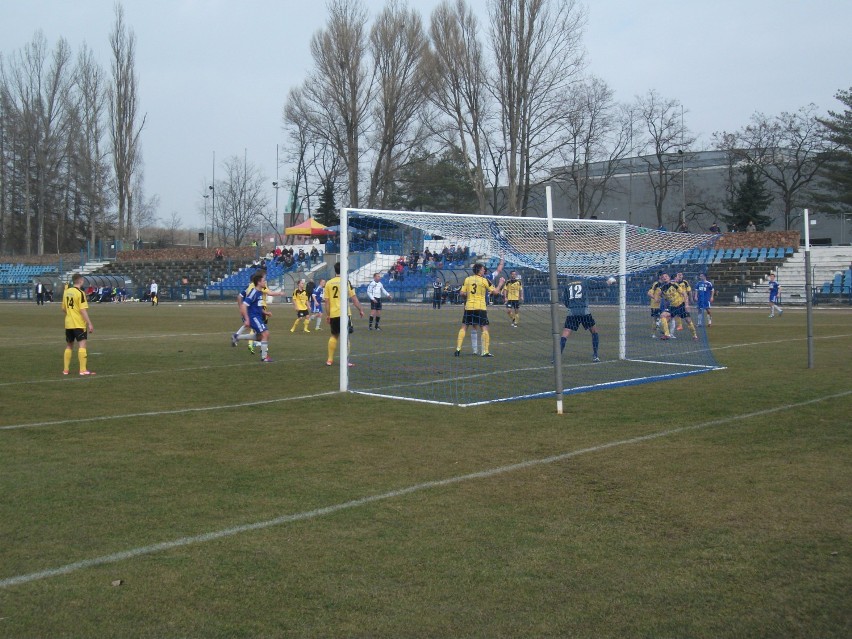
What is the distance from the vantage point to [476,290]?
16828mm

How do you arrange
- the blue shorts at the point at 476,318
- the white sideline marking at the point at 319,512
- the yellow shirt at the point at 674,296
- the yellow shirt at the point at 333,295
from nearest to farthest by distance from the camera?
the white sideline marking at the point at 319,512 → the yellow shirt at the point at 333,295 → the blue shorts at the point at 476,318 → the yellow shirt at the point at 674,296

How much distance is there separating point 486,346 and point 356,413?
7279 millimetres

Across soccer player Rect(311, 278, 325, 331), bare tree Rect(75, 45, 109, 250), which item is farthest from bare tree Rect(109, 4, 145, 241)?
soccer player Rect(311, 278, 325, 331)

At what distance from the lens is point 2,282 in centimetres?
6825

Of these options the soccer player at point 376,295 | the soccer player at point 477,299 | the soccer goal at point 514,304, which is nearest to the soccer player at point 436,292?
the soccer goal at point 514,304

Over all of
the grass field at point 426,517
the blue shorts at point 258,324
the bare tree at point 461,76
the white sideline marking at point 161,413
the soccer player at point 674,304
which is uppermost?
the bare tree at point 461,76

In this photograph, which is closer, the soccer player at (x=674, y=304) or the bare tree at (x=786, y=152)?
the soccer player at (x=674, y=304)

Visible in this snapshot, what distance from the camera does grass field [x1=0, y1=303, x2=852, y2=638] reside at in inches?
169

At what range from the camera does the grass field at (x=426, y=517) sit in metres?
4.30

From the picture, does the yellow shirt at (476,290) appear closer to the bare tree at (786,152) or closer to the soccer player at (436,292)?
the soccer player at (436,292)

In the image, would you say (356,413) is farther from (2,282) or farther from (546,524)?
(2,282)

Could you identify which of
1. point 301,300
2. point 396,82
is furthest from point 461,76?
point 301,300

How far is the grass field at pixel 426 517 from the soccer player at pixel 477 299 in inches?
206

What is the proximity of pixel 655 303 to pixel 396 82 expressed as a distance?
3936cm
